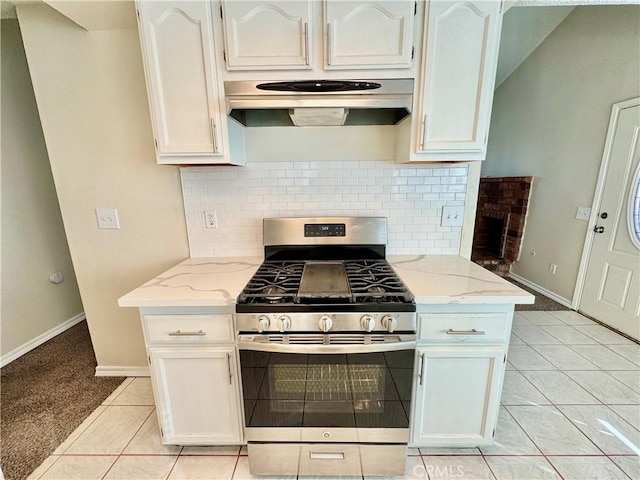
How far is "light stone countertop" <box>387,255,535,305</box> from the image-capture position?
1204mm

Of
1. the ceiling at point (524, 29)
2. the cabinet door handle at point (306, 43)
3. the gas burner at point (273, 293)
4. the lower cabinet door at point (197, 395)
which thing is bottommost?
the lower cabinet door at point (197, 395)

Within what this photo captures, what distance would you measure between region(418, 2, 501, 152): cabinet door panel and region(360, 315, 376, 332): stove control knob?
882 millimetres

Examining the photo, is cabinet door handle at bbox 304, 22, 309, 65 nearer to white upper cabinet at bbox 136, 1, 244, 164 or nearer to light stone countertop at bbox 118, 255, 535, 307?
white upper cabinet at bbox 136, 1, 244, 164

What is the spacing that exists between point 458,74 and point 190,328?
5.68ft

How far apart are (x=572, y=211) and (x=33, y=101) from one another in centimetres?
536

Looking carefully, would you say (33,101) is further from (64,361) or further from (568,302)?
(568,302)

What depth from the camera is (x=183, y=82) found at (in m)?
1.35

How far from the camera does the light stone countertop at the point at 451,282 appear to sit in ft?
3.95

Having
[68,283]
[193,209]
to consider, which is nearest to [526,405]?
[193,209]

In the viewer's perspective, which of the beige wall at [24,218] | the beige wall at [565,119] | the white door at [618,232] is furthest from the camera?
the beige wall at [565,119]

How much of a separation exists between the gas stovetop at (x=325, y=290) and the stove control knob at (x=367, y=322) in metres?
0.04

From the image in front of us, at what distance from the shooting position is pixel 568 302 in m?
3.15

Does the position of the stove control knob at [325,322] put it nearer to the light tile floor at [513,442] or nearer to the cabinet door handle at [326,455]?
the cabinet door handle at [326,455]

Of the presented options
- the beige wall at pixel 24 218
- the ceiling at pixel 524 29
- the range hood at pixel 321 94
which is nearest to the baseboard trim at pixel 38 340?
the beige wall at pixel 24 218
